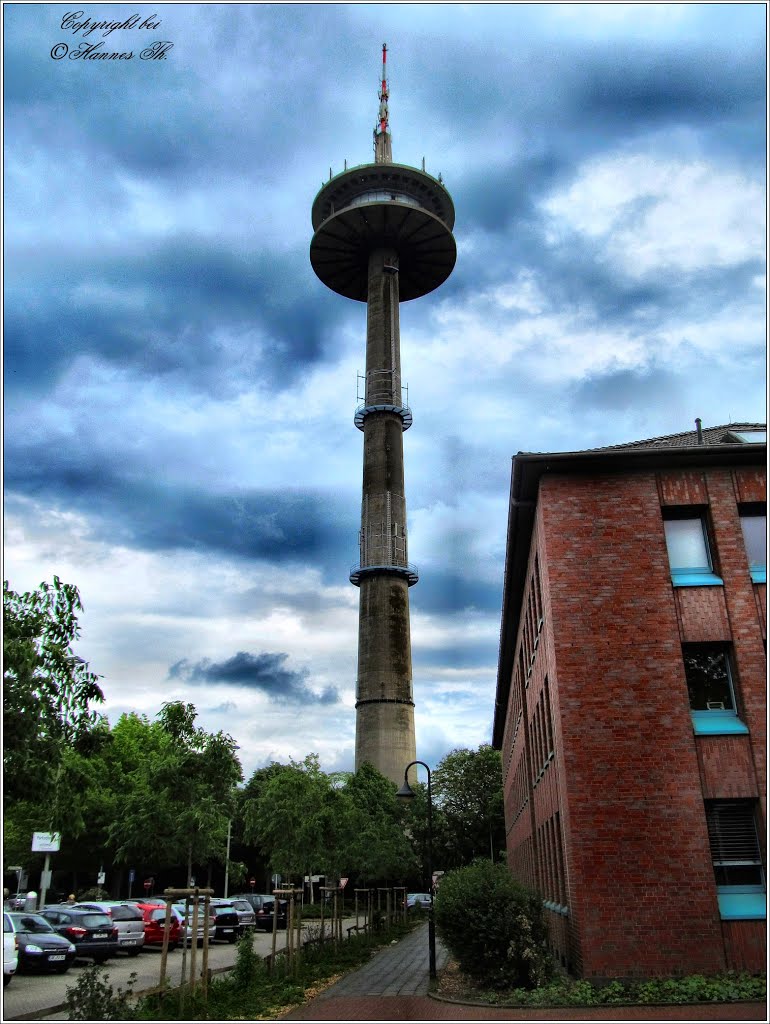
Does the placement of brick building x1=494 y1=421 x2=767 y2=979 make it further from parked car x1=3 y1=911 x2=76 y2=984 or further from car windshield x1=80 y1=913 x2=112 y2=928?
car windshield x1=80 y1=913 x2=112 y2=928

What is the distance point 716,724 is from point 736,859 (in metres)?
2.30

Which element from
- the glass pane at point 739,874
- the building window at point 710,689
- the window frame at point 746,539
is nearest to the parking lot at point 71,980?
the glass pane at point 739,874

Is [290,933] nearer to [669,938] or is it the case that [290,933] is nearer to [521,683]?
[669,938]

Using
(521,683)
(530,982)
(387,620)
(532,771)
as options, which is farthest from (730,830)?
(387,620)

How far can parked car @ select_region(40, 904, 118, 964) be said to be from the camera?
74.5 feet

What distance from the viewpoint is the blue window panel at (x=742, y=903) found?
1444 cm

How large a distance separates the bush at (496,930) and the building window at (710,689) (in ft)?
15.9

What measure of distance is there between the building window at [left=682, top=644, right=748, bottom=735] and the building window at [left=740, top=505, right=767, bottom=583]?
1.72 m

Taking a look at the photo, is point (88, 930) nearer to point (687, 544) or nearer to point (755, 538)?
point (687, 544)

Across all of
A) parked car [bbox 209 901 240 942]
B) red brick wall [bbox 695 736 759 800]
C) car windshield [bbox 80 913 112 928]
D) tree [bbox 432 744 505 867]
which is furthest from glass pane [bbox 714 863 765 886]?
tree [bbox 432 744 505 867]

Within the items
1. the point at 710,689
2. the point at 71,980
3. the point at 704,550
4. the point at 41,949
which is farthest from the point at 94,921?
the point at 704,550

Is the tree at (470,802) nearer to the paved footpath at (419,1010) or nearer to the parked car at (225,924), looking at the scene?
the parked car at (225,924)

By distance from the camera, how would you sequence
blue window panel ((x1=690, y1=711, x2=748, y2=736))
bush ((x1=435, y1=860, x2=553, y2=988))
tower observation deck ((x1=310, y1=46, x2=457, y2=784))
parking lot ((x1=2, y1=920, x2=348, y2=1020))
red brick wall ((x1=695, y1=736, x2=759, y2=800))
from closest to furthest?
red brick wall ((x1=695, y1=736, x2=759, y2=800))
parking lot ((x1=2, y1=920, x2=348, y2=1020))
blue window panel ((x1=690, y1=711, x2=748, y2=736))
bush ((x1=435, y1=860, x2=553, y2=988))
tower observation deck ((x1=310, y1=46, x2=457, y2=784))

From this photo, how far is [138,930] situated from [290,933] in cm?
810
